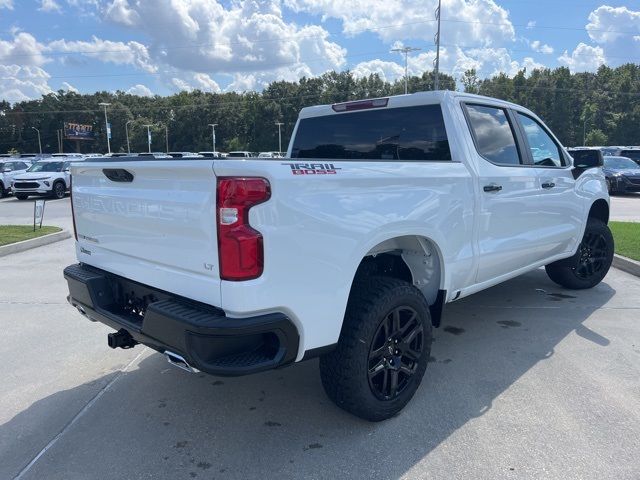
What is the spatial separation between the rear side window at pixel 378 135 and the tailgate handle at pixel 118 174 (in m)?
2.01

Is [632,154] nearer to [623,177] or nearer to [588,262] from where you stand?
[623,177]

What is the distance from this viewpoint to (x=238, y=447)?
9.57 ft

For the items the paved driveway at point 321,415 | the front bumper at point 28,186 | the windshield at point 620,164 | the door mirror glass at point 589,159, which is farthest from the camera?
the front bumper at point 28,186

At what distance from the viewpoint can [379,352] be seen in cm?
305

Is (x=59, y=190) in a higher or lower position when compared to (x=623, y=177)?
lower

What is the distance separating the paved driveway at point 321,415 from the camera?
8.96 ft

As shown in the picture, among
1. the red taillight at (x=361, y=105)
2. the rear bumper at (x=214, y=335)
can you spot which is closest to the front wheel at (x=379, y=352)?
the rear bumper at (x=214, y=335)

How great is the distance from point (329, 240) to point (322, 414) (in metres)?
1.31

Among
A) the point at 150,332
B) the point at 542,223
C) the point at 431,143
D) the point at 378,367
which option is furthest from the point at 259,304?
the point at 542,223

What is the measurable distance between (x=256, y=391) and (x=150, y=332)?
125 centimetres

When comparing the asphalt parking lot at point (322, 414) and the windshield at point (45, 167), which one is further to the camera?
the windshield at point (45, 167)

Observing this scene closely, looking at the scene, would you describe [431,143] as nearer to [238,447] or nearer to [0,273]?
[238,447]

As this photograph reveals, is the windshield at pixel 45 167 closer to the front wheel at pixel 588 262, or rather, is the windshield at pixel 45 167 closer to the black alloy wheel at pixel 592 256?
the front wheel at pixel 588 262

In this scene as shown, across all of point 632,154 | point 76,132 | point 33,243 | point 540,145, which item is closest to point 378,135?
point 540,145
